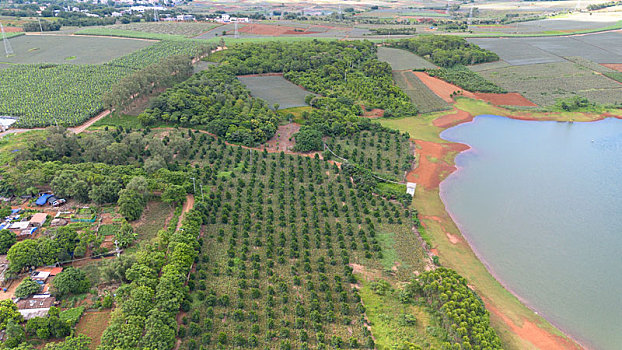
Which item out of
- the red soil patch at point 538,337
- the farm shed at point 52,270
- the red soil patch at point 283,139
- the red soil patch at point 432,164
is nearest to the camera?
the red soil patch at point 538,337

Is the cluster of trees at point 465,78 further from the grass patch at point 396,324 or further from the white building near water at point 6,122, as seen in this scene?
the white building near water at point 6,122

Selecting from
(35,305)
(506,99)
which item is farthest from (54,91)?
(506,99)

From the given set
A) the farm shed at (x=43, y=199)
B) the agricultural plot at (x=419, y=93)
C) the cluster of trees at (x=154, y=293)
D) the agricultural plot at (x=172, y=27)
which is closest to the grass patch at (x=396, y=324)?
the cluster of trees at (x=154, y=293)

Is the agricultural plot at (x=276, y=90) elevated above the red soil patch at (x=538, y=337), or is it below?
above

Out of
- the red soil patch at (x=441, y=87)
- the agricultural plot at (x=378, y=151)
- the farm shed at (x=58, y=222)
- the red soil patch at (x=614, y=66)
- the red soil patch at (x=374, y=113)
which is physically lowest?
the farm shed at (x=58, y=222)

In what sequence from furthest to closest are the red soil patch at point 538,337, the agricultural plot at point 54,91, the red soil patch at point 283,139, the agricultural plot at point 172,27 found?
the agricultural plot at point 172,27 → the agricultural plot at point 54,91 → the red soil patch at point 283,139 → the red soil patch at point 538,337

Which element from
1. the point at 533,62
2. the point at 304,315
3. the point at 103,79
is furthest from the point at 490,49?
the point at 304,315
